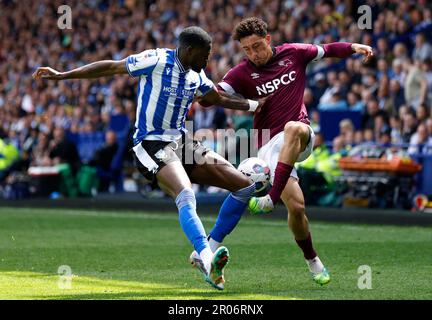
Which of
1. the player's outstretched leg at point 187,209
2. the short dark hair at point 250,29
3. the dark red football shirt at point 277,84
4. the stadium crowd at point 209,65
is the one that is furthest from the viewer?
the stadium crowd at point 209,65

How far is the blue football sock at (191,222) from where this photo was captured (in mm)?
8766

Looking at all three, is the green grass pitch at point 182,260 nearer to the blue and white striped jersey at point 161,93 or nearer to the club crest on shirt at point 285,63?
the blue and white striped jersey at point 161,93

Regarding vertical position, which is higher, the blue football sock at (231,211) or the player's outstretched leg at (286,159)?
the player's outstretched leg at (286,159)

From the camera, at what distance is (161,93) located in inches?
365

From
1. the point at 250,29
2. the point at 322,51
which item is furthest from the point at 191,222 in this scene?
the point at 322,51

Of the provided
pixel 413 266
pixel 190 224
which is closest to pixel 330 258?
pixel 413 266

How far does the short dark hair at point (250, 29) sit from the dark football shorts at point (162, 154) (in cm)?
117

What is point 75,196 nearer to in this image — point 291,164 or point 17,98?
point 17,98

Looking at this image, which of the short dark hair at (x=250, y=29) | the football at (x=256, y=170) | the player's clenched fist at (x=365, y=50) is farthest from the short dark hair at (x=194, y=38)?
the player's clenched fist at (x=365, y=50)

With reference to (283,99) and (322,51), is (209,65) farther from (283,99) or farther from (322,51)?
(283,99)

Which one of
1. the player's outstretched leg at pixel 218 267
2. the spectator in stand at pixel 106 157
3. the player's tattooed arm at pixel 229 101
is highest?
the player's tattooed arm at pixel 229 101

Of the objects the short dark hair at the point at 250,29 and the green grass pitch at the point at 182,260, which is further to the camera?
the short dark hair at the point at 250,29

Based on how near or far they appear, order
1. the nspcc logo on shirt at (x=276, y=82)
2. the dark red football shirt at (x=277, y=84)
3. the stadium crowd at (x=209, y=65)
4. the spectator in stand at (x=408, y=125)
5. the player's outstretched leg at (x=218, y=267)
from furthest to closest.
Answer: the stadium crowd at (x=209, y=65), the spectator in stand at (x=408, y=125), the nspcc logo on shirt at (x=276, y=82), the dark red football shirt at (x=277, y=84), the player's outstretched leg at (x=218, y=267)

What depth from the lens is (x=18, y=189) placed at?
966 inches
